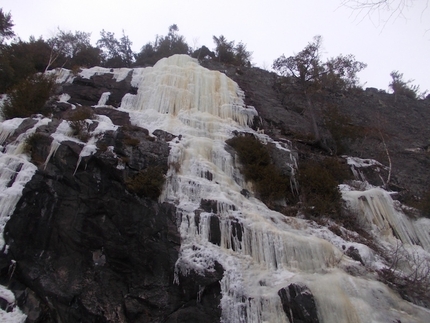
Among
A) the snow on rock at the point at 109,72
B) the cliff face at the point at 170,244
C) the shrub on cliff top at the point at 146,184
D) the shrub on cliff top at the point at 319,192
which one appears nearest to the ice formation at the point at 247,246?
the cliff face at the point at 170,244

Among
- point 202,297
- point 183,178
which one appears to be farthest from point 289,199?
point 202,297

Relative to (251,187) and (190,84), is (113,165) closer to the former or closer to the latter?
(251,187)

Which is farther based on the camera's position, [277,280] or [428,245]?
[428,245]

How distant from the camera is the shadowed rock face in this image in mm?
7129

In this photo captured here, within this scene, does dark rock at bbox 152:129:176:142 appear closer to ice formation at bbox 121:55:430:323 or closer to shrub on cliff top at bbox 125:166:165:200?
ice formation at bbox 121:55:430:323

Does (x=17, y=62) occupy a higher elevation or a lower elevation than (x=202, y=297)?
higher

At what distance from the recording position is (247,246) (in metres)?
7.96

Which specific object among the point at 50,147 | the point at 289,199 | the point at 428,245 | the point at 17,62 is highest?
the point at 17,62

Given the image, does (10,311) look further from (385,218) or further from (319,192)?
(385,218)

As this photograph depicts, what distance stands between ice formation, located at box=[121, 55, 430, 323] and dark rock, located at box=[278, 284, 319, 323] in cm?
12

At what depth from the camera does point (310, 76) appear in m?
18.8

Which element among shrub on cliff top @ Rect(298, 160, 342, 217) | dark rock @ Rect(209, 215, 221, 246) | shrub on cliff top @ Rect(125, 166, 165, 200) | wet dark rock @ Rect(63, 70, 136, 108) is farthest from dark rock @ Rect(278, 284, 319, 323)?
wet dark rock @ Rect(63, 70, 136, 108)

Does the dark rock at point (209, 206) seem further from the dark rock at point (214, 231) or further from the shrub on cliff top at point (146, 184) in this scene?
the shrub on cliff top at point (146, 184)

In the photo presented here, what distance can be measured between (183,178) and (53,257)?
155 inches
